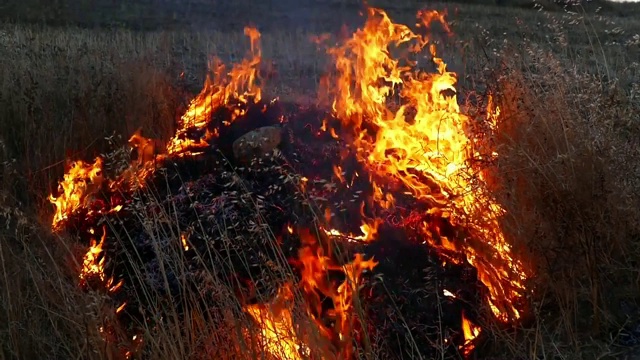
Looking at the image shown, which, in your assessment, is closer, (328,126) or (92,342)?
(92,342)

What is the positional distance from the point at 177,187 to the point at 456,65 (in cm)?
632

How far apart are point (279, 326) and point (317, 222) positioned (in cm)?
66

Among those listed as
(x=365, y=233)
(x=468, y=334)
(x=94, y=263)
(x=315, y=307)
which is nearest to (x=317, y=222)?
(x=365, y=233)

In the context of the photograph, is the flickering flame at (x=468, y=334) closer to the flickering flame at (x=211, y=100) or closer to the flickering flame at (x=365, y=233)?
the flickering flame at (x=365, y=233)

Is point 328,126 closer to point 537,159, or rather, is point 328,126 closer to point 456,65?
point 537,159

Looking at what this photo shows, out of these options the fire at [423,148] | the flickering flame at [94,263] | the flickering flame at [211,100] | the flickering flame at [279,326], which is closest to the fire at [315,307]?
the flickering flame at [279,326]

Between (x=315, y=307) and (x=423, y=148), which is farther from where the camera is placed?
(x=423, y=148)

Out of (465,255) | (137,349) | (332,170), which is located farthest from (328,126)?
(137,349)

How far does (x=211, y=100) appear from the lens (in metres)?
4.76

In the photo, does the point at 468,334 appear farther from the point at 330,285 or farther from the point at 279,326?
the point at 279,326

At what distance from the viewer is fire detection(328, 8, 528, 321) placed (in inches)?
136

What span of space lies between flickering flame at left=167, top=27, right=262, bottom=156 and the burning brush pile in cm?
1

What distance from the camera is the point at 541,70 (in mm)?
3980

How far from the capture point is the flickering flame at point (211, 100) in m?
4.52
